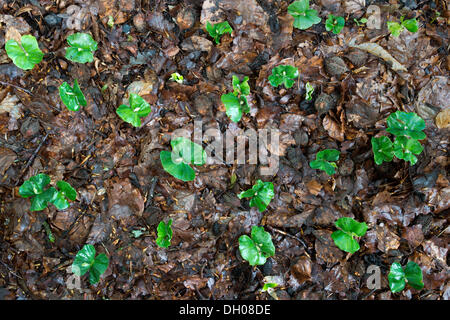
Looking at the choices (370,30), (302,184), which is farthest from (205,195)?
(370,30)

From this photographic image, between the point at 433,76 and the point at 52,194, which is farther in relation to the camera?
the point at 433,76

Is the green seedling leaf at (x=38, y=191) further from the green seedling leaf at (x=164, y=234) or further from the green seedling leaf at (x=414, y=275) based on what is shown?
the green seedling leaf at (x=414, y=275)

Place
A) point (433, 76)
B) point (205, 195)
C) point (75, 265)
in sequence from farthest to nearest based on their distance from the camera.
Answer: point (433, 76), point (205, 195), point (75, 265)

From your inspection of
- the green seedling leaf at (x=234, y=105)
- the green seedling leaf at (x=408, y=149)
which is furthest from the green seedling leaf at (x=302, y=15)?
the green seedling leaf at (x=408, y=149)

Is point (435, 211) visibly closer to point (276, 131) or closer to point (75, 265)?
point (276, 131)

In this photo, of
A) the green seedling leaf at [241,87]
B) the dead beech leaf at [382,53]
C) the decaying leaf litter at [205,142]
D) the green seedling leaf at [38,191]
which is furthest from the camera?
the dead beech leaf at [382,53]

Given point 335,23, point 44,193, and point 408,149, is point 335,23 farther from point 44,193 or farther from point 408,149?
point 44,193

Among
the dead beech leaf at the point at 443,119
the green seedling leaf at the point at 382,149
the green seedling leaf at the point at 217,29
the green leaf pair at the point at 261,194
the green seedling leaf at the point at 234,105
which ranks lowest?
the green leaf pair at the point at 261,194

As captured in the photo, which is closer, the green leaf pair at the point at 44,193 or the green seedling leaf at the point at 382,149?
the green leaf pair at the point at 44,193
